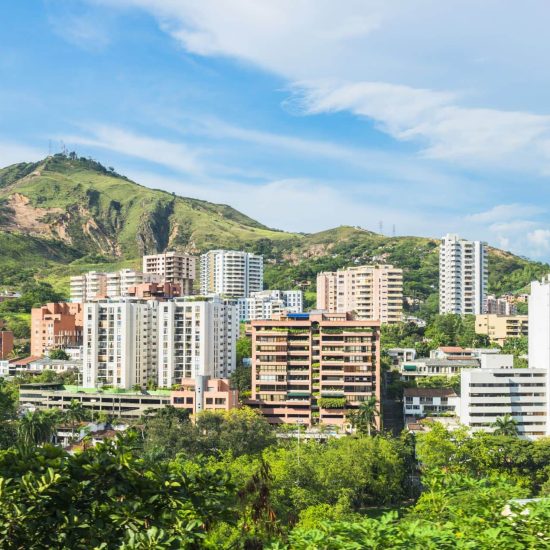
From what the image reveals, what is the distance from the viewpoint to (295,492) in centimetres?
2448

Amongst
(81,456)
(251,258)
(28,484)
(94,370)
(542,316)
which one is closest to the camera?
(28,484)

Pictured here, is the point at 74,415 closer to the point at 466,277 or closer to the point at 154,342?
the point at 154,342

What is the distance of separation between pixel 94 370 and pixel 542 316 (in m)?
30.4

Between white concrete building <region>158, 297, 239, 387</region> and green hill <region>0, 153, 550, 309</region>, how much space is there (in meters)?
51.0

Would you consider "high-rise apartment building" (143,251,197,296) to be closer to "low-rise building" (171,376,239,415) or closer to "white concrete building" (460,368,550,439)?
"low-rise building" (171,376,239,415)

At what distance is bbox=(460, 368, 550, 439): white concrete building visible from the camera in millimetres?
41312

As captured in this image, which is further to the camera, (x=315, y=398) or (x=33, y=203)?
(x=33, y=203)

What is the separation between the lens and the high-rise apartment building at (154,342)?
52.0m

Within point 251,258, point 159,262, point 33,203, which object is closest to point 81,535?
point 159,262

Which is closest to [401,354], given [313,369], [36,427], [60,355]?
[313,369]

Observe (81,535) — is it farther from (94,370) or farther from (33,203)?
(33,203)

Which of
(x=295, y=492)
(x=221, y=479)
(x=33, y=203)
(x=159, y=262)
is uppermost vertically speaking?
(x=33, y=203)

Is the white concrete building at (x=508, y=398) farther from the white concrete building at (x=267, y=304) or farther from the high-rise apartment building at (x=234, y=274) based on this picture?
the high-rise apartment building at (x=234, y=274)

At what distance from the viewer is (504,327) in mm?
76812
